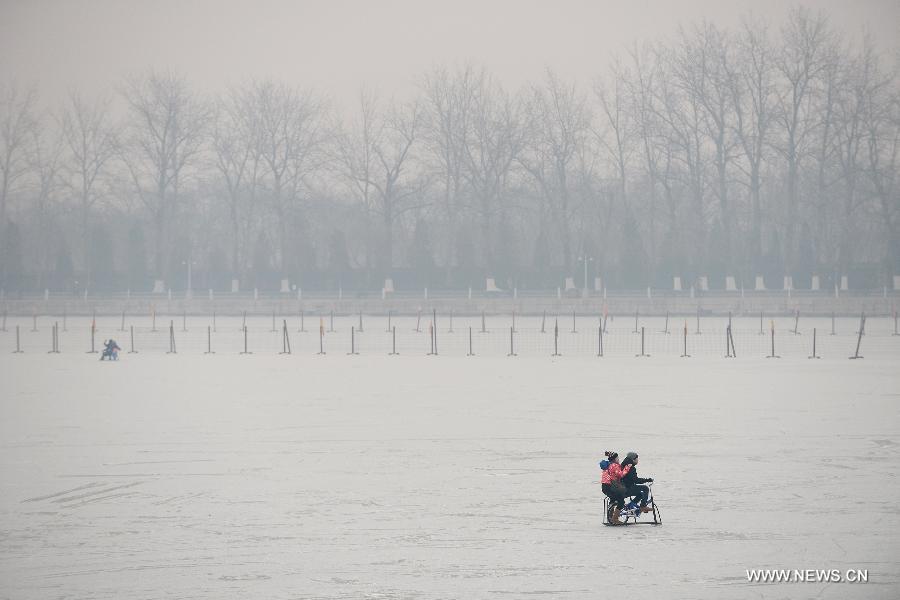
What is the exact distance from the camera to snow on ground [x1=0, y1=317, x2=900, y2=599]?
1145cm

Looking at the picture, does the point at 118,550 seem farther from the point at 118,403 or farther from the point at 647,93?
the point at 647,93

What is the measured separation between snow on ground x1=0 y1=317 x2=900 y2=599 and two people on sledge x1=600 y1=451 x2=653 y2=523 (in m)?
0.33

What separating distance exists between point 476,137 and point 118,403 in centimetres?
7693

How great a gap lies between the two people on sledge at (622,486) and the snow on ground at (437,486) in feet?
1.07

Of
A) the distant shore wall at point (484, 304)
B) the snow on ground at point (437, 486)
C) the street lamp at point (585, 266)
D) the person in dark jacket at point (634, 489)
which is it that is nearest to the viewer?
the snow on ground at point (437, 486)

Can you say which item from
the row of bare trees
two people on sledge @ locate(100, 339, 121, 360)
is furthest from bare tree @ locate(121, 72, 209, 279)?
two people on sledge @ locate(100, 339, 121, 360)

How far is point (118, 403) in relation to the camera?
26.1 m

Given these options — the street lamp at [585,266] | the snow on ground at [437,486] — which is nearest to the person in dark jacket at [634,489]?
the snow on ground at [437,486]

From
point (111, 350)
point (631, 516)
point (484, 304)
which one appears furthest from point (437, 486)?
point (484, 304)

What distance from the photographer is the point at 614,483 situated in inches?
522

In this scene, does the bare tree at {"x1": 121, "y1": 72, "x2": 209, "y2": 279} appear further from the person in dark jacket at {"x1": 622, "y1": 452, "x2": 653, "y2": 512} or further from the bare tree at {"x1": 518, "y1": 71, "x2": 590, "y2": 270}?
the person in dark jacket at {"x1": 622, "y1": 452, "x2": 653, "y2": 512}

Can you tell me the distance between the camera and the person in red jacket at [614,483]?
13.2m

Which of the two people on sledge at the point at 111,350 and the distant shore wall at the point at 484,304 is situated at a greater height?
the distant shore wall at the point at 484,304

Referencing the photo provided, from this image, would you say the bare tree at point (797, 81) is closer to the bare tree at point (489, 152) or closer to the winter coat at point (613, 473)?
the bare tree at point (489, 152)
